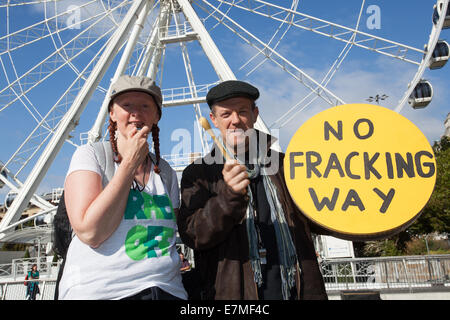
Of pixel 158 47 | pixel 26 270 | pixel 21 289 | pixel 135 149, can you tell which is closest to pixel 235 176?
pixel 135 149

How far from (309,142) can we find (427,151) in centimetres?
53

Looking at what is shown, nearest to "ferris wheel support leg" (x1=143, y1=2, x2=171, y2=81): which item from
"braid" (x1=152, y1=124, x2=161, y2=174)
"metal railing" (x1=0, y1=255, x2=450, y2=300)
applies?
"metal railing" (x1=0, y1=255, x2=450, y2=300)

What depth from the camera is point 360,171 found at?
162 centimetres

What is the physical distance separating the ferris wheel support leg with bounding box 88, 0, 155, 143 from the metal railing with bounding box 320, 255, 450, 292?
675 cm

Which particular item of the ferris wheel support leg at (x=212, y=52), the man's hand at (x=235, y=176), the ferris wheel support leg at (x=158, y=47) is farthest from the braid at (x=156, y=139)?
the ferris wheel support leg at (x=158, y=47)

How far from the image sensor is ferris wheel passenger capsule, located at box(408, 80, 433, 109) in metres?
10.4

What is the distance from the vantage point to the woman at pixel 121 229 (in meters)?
1.26

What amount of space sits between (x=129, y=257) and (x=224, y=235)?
37cm

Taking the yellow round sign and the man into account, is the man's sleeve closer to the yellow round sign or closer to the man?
the man

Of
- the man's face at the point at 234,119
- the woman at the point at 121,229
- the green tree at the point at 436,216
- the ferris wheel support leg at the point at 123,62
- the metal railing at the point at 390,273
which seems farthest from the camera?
the green tree at the point at 436,216

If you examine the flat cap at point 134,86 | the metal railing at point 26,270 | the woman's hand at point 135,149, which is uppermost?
the metal railing at point 26,270

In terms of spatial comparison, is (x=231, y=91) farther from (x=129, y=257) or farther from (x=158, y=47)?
(x=158, y=47)

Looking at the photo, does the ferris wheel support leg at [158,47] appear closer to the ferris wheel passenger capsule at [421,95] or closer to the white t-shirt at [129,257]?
the ferris wheel passenger capsule at [421,95]

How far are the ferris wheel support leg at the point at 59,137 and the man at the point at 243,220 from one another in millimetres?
8374
